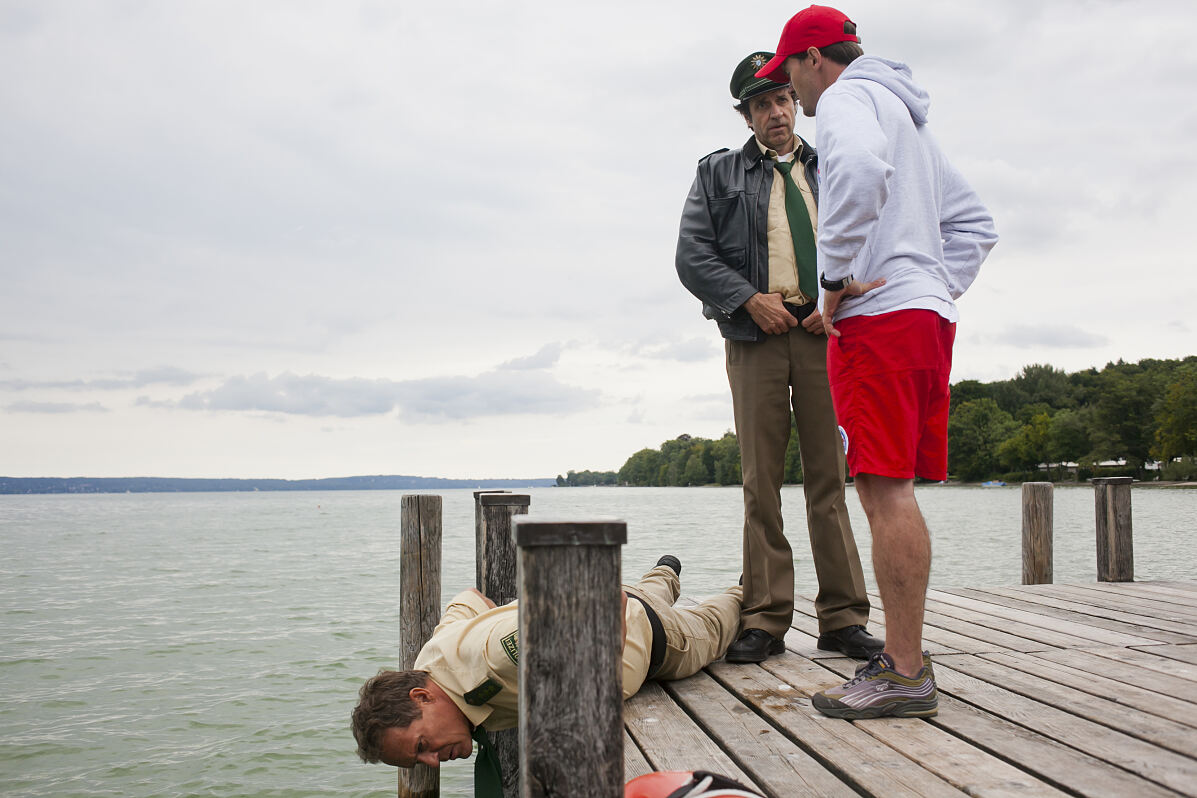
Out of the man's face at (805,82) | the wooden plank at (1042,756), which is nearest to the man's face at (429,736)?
the wooden plank at (1042,756)

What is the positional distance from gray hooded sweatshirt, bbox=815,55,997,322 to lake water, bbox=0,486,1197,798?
1.20m

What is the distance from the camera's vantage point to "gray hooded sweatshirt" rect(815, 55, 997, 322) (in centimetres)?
262

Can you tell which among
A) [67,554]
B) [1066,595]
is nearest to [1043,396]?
[67,554]

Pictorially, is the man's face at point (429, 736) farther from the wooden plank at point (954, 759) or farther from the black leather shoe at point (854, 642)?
the black leather shoe at point (854, 642)

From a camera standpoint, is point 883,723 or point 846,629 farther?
point 846,629

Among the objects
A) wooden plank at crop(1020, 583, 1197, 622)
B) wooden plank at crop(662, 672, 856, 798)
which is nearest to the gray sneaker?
wooden plank at crop(662, 672, 856, 798)

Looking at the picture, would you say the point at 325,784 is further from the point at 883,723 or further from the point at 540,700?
the point at 540,700

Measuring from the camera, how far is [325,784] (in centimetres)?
650

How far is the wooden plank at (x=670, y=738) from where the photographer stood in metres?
2.43

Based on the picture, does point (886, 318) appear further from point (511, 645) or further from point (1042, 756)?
point (511, 645)

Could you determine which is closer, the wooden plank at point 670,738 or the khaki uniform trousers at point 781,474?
the wooden plank at point 670,738

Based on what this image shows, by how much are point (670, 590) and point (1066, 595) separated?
3.47 metres

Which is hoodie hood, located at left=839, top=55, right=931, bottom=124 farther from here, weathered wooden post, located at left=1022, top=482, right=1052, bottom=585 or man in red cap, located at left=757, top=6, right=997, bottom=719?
weathered wooden post, located at left=1022, top=482, right=1052, bottom=585

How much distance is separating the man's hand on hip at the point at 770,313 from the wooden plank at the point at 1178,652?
2.20m
